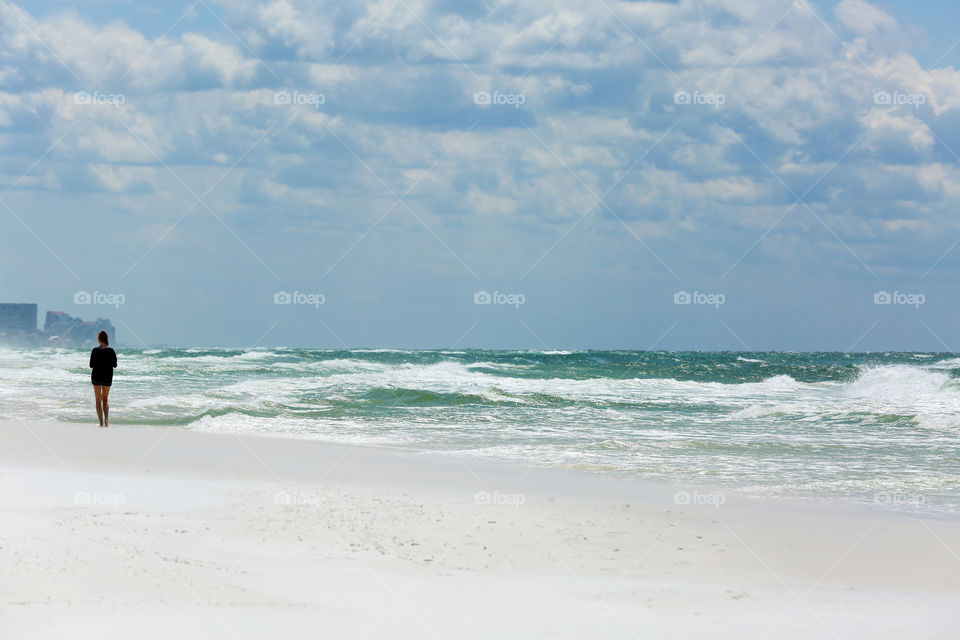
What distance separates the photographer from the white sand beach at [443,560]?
4543mm

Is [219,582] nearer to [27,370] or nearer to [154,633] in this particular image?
[154,633]

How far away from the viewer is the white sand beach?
4.54m

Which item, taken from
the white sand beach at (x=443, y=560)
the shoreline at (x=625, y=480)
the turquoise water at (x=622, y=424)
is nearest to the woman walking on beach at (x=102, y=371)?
the turquoise water at (x=622, y=424)

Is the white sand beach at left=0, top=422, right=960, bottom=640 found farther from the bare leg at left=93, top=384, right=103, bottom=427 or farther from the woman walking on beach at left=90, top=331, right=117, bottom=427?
the woman walking on beach at left=90, top=331, right=117, bottom=427

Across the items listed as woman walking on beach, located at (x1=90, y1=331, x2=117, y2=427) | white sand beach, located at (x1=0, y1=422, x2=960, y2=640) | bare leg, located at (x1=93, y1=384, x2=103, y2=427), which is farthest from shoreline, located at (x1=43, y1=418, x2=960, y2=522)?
woman walking on beach, located at (x1=90, y1=331, x2=117, y2=427)

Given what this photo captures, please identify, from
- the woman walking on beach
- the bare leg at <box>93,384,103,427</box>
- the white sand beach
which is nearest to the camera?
the white sand beach

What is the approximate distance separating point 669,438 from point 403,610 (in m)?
10.0

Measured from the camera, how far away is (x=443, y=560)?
584cm

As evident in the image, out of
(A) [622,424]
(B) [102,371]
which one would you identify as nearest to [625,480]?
(A) [622,424]

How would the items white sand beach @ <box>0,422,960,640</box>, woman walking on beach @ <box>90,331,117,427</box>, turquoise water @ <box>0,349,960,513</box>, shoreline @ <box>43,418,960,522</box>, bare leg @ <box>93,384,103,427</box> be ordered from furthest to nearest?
woman walking on beach @ <box>90,331,117,427</box> < bare leg @ <box>93,384,103,427</box> < turquoise water @ <box>0,349,960,513</box> < shoreline @ <box>43,418,960,522</box> < white sand beach @ <box>0,422,960,640</box>

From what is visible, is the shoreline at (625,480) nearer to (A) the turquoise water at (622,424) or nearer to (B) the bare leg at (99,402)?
(A) the turquoise water at (622,424)

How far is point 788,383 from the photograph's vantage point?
36656 millimetres

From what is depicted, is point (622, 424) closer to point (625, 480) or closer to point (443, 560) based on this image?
point (625, 480)

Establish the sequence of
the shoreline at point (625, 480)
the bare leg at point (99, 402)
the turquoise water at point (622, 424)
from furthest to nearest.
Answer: the bare leg at point (99, 402) < the turquoise water at point (622, 424) < the shoreline at point (625, 480)
